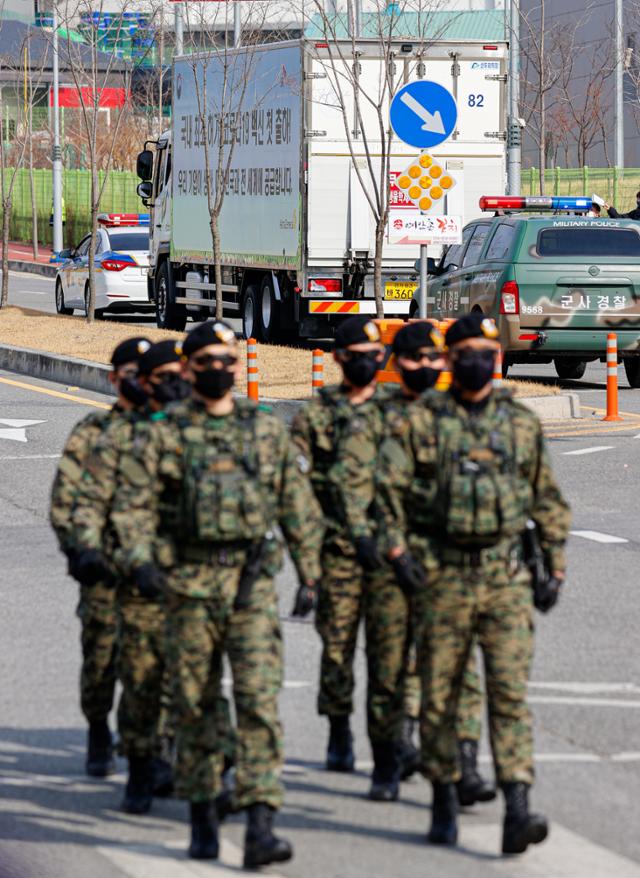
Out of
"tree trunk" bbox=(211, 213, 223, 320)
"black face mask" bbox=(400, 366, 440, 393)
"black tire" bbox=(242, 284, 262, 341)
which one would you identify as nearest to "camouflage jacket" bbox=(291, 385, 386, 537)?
"black face mask" bbox=(400, 366, 440, 393)

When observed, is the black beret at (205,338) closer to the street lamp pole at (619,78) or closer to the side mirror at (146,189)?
the side mirror at (146,189)

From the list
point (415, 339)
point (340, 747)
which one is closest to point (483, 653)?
point (340, 747)

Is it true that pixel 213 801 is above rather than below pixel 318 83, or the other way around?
below

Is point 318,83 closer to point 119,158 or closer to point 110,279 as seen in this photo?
point 110,279

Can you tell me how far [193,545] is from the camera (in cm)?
568

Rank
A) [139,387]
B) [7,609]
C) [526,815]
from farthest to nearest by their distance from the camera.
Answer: [7,609] < [139,387] < [526,815]

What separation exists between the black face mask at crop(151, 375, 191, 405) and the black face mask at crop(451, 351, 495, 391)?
39.5 inches

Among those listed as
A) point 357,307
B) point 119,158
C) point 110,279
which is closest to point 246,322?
point 357,307

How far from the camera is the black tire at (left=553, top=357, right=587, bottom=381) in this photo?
21.5 m

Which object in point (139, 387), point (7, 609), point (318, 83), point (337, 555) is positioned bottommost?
point (7, 609)

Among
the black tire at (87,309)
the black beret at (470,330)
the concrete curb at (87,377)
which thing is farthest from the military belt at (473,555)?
the black tire at (87,309)

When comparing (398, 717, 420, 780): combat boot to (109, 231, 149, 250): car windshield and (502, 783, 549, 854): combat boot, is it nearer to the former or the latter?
(502, 783, 549, 854): combat boot

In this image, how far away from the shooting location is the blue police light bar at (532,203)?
68.4 ft

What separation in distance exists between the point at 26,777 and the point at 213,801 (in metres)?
1.24
